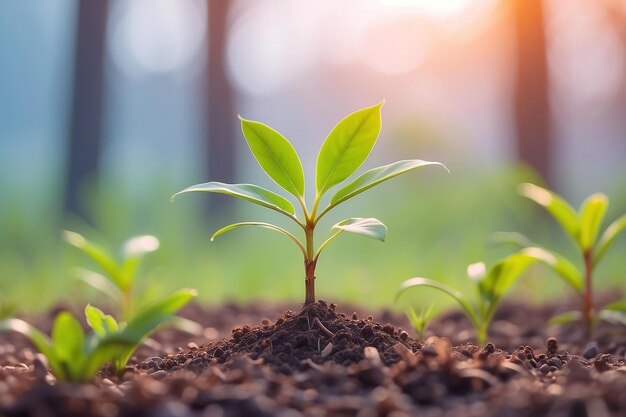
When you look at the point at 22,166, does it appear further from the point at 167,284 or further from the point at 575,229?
the point at 575,229

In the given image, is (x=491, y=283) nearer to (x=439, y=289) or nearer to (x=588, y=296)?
(x=439, y=289)

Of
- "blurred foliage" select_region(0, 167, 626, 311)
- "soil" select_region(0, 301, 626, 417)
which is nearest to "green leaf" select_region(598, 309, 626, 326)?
"soil" select_region(0, 301, 626, 417)

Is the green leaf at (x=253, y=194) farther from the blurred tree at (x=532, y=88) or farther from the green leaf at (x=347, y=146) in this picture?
the blurred tree at (x=532, y=88)

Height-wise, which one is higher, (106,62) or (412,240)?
(106,62)

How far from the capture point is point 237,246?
6875 mm

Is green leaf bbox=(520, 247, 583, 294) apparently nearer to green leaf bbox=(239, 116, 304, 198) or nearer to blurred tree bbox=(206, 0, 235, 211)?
green leaf bbox=(239, 116, 304, 198)

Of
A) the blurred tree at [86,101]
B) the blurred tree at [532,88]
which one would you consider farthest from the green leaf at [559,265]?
the blurred tree at [86,101]

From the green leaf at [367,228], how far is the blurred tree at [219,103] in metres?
6.98

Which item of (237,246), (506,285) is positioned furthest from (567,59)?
(506,285)

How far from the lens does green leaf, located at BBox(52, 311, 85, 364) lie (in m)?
1.44

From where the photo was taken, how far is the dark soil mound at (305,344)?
5.21 feet

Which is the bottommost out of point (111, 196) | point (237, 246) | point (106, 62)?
point (237, 246)

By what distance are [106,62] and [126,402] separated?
6.26 m

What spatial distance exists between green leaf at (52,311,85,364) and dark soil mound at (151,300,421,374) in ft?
1.05
